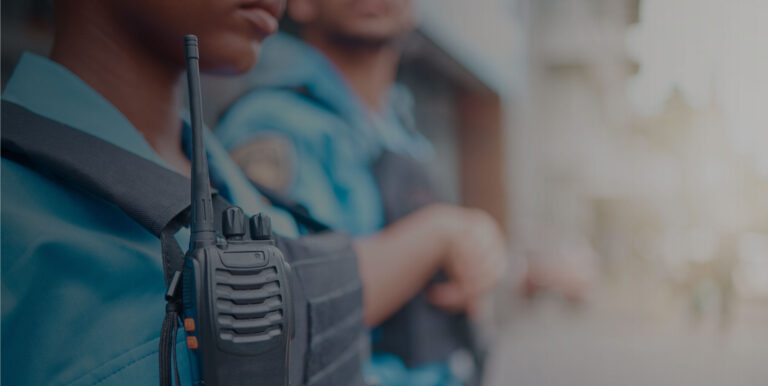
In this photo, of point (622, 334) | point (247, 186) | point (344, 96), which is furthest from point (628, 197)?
point (247, 186)

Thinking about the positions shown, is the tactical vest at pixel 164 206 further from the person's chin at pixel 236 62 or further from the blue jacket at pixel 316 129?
the blue jacket at pixel 316 129

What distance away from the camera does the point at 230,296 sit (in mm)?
418

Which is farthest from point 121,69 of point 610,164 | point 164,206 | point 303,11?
point 610,164

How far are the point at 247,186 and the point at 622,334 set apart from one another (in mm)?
1485

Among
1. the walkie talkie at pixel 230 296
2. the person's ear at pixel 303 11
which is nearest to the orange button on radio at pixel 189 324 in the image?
the walkie talkie at pixel 230 296

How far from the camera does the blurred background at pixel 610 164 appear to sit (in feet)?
3.61

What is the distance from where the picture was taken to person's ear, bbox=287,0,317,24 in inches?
36.6

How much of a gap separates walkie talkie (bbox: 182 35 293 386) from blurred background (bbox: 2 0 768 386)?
12.2 inches

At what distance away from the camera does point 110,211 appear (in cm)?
48

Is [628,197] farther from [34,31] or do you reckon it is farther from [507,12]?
[34,31]

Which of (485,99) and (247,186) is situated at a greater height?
(485,99)

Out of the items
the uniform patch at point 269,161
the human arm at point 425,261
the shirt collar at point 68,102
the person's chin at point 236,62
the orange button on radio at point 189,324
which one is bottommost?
the human arm at point 425,261

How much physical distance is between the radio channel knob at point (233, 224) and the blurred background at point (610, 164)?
325 mm

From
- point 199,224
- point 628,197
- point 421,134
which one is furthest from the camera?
point 421,134
